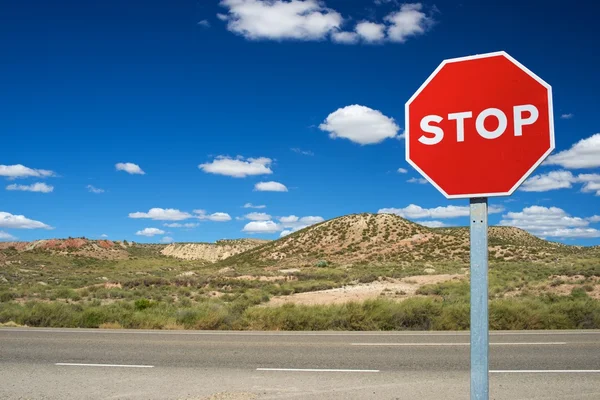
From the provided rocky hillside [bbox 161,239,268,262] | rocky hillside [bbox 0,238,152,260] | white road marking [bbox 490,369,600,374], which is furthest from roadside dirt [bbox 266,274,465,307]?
rocky hillside [bbox 161,239,268,262]

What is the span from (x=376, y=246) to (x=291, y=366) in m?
77.2

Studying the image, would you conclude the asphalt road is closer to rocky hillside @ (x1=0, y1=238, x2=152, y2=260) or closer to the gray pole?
the gray pole

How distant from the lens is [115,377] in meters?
9.02

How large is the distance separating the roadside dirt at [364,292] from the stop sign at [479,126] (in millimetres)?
26483

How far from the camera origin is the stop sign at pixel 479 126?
2.75m

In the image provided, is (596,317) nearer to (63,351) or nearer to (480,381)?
(63,351)

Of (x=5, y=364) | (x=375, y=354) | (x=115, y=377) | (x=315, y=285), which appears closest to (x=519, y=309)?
(x=375, y=354)

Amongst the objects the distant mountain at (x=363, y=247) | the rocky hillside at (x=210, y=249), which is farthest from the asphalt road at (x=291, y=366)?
the rocky hillside at (x=210, y=249)

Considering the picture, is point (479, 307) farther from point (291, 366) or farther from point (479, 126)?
point (291, 366)

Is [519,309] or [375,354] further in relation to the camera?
[519,309]

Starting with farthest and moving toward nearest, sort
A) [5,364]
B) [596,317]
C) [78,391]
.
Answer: [596,317]
[5,364]
[78,391]

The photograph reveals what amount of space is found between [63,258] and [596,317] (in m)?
99.6

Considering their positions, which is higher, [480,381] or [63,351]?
[480,381]

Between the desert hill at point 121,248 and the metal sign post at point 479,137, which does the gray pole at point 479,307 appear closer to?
the metal sign post at point 479,137
